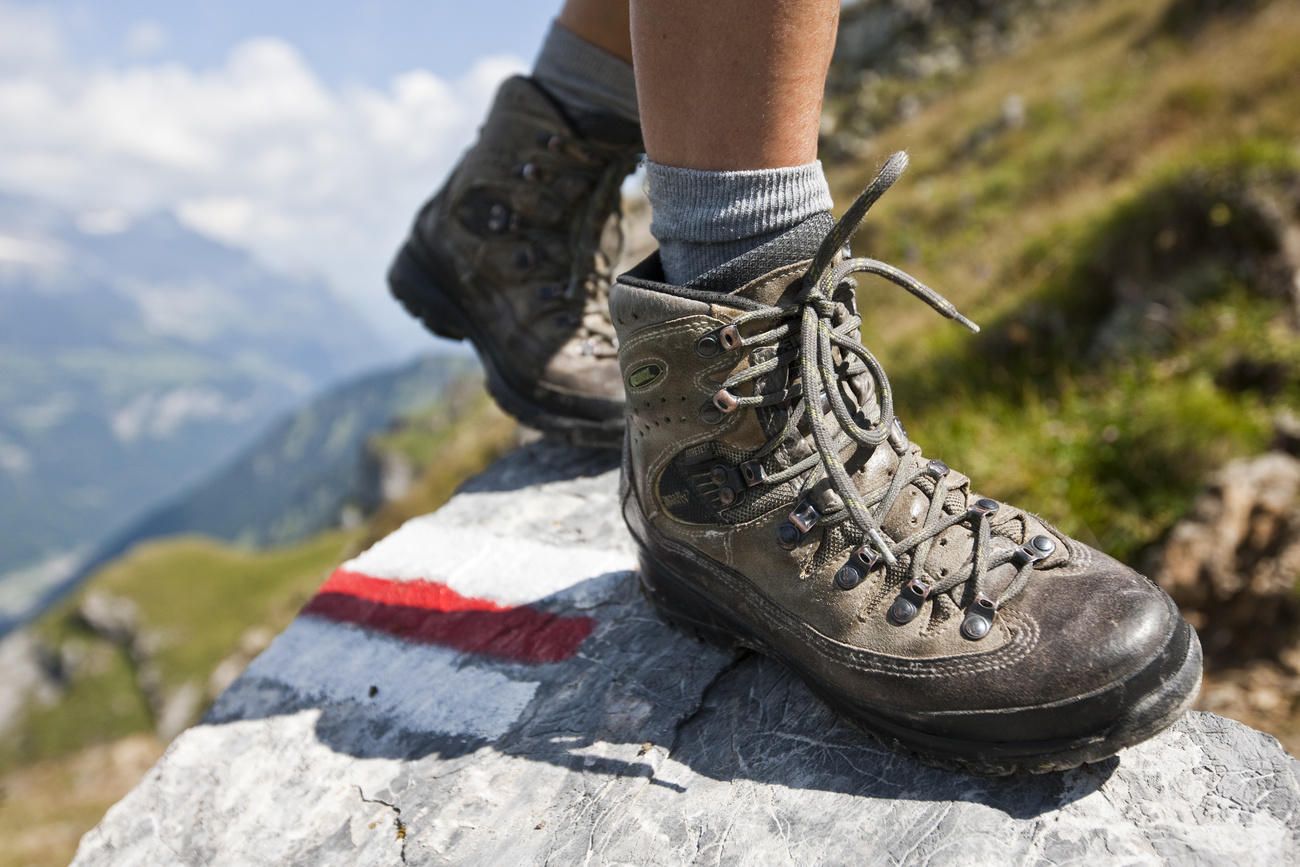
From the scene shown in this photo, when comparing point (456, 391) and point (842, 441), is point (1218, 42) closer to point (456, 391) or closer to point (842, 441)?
point (842, 441)

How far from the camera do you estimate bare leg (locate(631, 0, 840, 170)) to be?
1.43 meters

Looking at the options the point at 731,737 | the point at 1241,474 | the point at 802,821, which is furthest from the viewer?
the point at 1241,474

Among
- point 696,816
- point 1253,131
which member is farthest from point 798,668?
point 1253,131

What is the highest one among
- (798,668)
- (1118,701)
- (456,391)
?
(1118,701)

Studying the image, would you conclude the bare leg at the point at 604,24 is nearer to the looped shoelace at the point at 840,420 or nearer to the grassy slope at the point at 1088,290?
the grassy slope at the point at 1088,290

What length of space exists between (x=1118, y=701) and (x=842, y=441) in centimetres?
65

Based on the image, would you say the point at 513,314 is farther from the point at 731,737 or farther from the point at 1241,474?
the point at 1241,474

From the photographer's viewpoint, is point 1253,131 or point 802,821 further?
point 1253,131

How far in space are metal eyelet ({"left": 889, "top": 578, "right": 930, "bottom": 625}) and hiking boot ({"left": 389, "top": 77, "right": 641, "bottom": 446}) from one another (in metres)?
1.42

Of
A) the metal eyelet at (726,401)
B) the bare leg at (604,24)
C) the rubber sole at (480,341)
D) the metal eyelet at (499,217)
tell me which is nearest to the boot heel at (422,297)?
the rubber sole at (480,341)

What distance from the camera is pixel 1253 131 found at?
6.49 metres

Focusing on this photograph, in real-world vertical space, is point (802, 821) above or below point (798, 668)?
below

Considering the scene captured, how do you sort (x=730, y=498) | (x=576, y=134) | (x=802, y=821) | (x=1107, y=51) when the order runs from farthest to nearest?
(x=1107, y=51) < (x=576, y=134) < (x=730, y=498) < (x=802, y=821)

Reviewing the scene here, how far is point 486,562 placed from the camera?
2.67 metres
